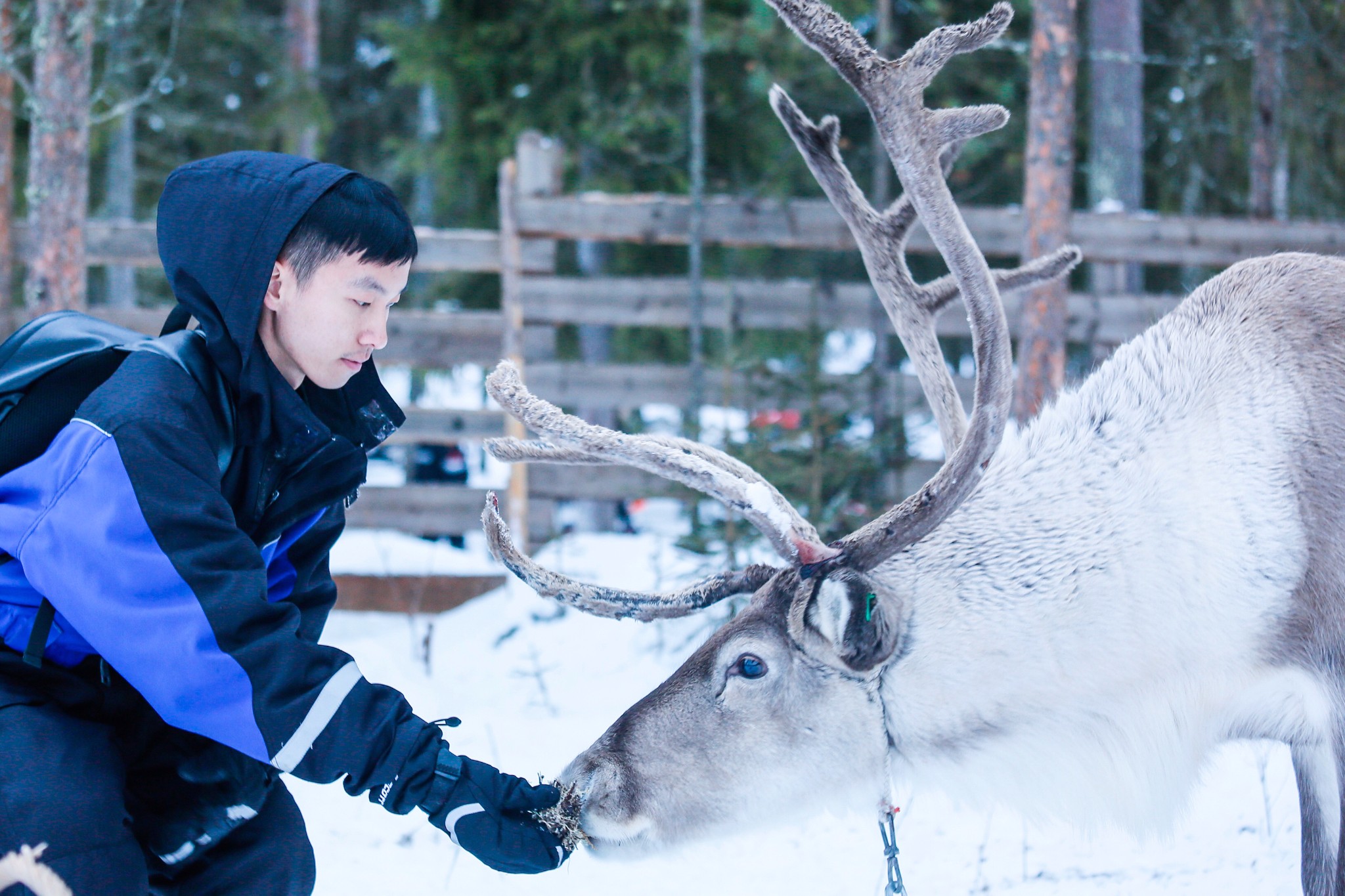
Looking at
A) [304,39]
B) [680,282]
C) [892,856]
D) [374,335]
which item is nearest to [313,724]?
[374,335]

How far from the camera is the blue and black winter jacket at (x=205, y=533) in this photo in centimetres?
157

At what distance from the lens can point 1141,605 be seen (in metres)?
2.15

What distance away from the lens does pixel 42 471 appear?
5.27 feet

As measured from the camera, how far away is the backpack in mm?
1663

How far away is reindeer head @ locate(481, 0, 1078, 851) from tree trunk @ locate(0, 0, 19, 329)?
609cm

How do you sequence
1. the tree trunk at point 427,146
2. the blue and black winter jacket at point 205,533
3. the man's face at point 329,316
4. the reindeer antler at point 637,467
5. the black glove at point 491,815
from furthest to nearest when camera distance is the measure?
1. the tree trunk at point 427,146
2. the reindeer antler at point 637,467
3. the man's face at point 329,316
4. the black glove at point 491,815
5. the blue and black winter jacket at point 205,533

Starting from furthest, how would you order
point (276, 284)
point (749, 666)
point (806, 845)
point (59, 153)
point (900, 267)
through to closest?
point (59, 153) → point (806, 845) → point (900, 267) → point (749, 666) → point (276, 284)

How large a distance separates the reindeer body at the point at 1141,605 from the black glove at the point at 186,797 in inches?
47.3

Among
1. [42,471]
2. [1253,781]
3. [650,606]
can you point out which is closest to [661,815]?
[650,606]

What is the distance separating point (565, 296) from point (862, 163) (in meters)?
3.27

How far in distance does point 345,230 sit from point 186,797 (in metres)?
0.97

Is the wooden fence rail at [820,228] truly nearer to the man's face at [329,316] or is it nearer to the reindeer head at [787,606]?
the reindeer head at [787,606]

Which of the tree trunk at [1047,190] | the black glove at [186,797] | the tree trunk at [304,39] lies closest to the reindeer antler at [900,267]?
the black glove at [186,797]

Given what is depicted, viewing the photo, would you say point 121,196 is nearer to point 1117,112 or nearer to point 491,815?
point 1117,112
